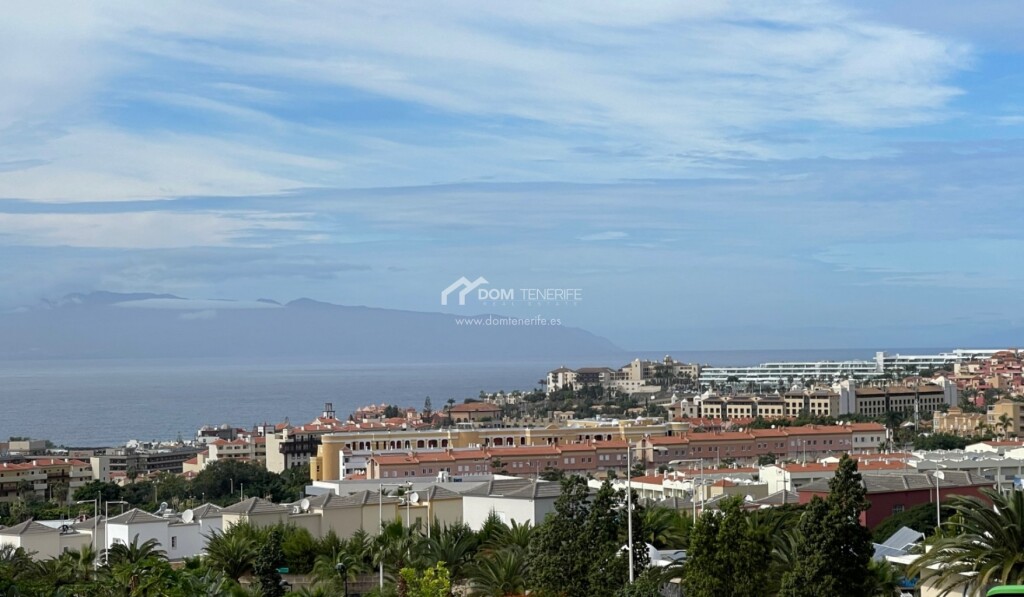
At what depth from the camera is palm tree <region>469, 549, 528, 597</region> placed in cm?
2025

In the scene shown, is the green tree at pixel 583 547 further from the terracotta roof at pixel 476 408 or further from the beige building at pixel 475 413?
the terracotta roof at pixel 476 408

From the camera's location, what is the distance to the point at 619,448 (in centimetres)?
6088

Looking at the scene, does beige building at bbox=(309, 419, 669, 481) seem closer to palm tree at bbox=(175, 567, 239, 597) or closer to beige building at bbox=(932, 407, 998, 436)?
beige building at bbox=(932, 407, 998, 436)

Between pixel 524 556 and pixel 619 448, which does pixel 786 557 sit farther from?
pixel 619 448

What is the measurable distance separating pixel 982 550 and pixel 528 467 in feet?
140

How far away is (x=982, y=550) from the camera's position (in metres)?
14.6

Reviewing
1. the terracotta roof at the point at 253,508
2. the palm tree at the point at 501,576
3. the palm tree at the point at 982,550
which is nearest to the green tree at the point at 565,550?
the palm tree at the point at 501,576

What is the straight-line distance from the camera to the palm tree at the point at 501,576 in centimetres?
2025

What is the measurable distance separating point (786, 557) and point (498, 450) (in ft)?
131

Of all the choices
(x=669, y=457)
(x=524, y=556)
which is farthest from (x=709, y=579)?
(x=669, y=457)

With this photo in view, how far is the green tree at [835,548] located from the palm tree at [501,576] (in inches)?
222

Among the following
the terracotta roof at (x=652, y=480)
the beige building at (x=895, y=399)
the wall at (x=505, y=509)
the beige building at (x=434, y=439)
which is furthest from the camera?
the beige building at (x=895, y=399)

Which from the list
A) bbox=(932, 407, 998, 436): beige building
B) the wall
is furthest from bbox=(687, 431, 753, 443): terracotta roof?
the wall

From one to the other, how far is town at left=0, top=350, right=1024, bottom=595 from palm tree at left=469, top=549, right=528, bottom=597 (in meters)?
1.48
